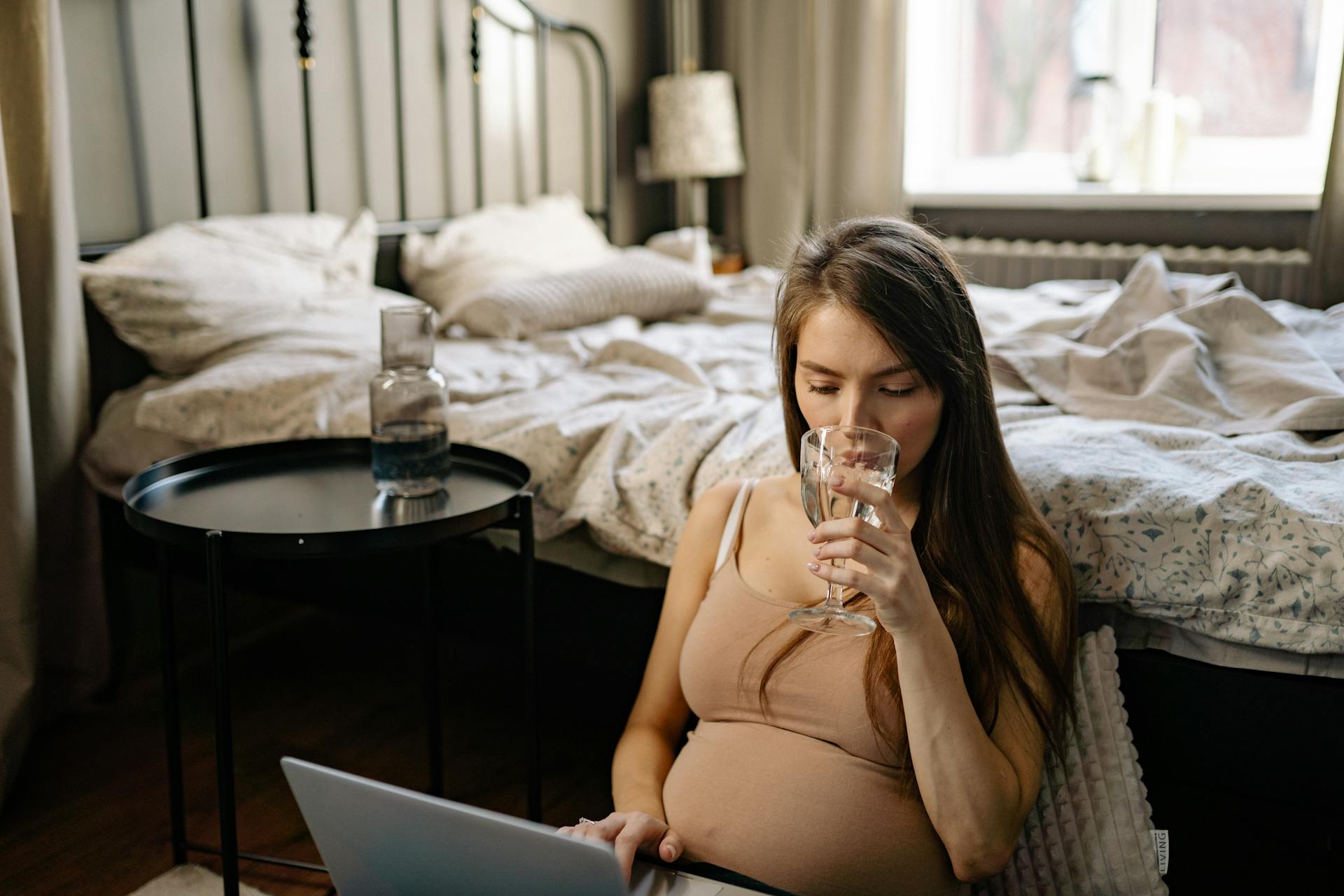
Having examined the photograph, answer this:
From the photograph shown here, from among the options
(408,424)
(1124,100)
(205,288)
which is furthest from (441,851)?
(1124,100)

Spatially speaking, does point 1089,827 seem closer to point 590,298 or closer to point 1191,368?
point 1191,368

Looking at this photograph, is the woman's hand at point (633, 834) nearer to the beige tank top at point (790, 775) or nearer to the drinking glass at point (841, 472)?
the beige tank top at point (790, 775)

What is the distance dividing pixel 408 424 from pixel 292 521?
0.61 ft

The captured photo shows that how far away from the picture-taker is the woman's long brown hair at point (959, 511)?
3.15 feet

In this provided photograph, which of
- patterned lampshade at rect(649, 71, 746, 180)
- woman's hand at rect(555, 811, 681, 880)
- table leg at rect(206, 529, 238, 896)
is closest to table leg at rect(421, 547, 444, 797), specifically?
table leg at rect(206, 529, 238, 896)

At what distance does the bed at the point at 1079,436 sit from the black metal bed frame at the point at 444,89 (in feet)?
0.62

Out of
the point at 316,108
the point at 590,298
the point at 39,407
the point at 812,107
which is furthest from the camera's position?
the point at 812,107

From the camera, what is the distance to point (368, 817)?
0.79m

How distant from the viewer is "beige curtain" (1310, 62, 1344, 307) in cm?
291

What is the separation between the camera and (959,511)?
998mm

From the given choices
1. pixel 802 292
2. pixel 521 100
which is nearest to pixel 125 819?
pixel 802 292

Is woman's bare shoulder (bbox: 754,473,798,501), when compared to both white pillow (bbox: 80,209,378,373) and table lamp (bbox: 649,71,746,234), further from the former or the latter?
table lamp (bbox: 649,71,746,234)

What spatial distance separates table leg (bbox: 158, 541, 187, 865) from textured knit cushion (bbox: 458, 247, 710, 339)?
36.4 inches

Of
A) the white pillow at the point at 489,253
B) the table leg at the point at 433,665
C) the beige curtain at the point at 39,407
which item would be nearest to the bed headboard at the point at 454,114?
the white pillow at the point at 489,253
